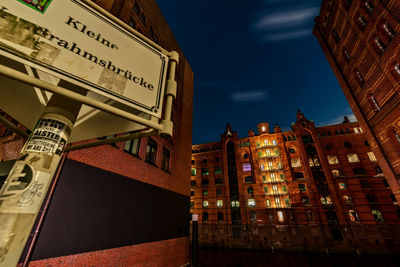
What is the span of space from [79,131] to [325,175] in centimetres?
3790

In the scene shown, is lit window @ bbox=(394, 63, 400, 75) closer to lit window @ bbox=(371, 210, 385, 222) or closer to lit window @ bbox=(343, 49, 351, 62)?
lit window @ bbox=(343, 49, 351, 62)

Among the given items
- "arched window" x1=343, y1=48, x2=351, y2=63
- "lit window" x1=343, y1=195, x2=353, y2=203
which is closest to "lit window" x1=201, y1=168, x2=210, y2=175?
"lit window" x1=343, y1=195, x2=353, y2=203

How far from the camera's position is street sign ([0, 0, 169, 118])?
3.90 ft

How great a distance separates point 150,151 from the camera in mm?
12391

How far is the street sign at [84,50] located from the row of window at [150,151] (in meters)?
9.02

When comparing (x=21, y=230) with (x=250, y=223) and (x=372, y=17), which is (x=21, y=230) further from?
(x=250, y=223)

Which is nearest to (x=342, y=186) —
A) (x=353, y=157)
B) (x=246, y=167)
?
(x=353, y=157)

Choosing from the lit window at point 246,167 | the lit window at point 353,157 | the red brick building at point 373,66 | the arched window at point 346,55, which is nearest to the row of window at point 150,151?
the red brick building at point 373,66

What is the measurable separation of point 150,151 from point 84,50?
1135 centimetres

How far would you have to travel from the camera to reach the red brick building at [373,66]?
12688mm

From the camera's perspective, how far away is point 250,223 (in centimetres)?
3152

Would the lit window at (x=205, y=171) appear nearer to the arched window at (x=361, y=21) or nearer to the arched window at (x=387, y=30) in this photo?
the arched window at (x=361, y=21)

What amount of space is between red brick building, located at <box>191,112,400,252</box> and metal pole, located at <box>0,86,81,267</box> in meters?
29.8

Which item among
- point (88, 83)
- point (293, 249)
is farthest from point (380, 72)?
point (293, 249)
